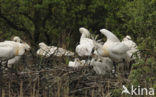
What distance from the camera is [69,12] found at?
1689cm

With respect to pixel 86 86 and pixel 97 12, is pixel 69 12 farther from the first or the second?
pixel 86 86

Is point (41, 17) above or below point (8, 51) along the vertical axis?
above

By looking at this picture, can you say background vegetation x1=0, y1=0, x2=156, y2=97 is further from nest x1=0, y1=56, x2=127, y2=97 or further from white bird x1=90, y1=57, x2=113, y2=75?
nest x1=0, y1=56, x2=127, y2=97

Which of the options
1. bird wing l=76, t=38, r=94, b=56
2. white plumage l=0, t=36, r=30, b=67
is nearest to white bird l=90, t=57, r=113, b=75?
bird wing l=76, t=38, r=94, b=56

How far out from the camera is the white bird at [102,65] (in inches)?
372

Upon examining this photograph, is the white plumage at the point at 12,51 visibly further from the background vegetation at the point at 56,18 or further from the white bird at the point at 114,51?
the background vegetation at the point at 56,18

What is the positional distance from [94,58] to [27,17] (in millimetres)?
8754

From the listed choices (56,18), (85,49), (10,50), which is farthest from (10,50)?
(56,18)

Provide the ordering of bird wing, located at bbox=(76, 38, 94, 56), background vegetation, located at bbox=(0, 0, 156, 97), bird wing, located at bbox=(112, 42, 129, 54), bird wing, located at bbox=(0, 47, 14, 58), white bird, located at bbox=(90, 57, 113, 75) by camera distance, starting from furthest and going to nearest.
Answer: background vegetation, located at bbox=(0, 0, 156, 97) < bird wing, located at bbox=(76, 38, 94, 56) < bird wing, located at bbox=(0, 47, 14, 58) < bird wing, located at bbox=(112, 42, 129, 54) < white bird, located at bbox=(90, 57, 113, 75)

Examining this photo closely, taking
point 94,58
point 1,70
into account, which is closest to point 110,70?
point 94,58

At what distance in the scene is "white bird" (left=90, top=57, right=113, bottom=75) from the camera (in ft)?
31.0

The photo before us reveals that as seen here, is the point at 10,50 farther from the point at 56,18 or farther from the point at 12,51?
the point at 56,18

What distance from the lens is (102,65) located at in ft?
31.5

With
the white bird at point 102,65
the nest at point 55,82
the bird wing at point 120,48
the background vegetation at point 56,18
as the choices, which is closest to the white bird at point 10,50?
the nest at point 55,82
